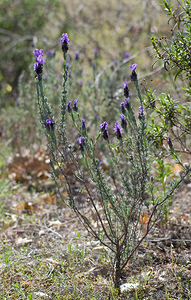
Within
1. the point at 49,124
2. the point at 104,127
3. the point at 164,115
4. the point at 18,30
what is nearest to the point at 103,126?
the point at 104,127

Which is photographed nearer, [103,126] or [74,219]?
[103,126]

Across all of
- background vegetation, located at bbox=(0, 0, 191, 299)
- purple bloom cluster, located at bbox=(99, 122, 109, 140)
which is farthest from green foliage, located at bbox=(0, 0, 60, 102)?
purple bloom cluster, located at bbox=(99, 122, 109, 140)

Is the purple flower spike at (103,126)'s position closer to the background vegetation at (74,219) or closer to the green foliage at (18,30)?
the background vegetation at (74,219)

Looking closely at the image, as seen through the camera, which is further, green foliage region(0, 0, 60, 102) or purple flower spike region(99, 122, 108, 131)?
→ green foliage region(0, 0, 60, 102)

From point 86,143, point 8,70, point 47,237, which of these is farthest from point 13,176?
point 8,70

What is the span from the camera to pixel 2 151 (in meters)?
4.44

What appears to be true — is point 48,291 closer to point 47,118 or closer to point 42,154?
point 47,118

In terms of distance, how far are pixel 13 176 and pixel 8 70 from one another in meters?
3.67

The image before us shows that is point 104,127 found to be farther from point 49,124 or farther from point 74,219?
point 74,219

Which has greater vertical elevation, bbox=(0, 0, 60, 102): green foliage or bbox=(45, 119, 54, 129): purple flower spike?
bbox=(0, 0, 60, 102): green foliage

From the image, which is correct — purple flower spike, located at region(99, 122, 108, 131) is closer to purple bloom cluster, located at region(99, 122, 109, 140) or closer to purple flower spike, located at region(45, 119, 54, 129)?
purple bloom cluster, located at region(99, 122, 109, 140)

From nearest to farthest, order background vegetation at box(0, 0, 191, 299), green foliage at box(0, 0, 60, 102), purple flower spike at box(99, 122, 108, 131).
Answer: purple flower spike at box(99, 122, 108, 131) → background vegetation at box(0, 0, 191, 299) → green foliage at box(0, 0, 60, 102)

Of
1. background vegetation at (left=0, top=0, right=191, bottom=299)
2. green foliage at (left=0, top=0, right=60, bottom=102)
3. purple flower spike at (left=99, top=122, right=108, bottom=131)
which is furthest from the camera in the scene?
green foliage at (left=0, top=0, right=60, bottom=102)

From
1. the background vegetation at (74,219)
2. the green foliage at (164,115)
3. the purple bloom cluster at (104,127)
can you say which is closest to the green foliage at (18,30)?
the background vegetation at (74,219)
